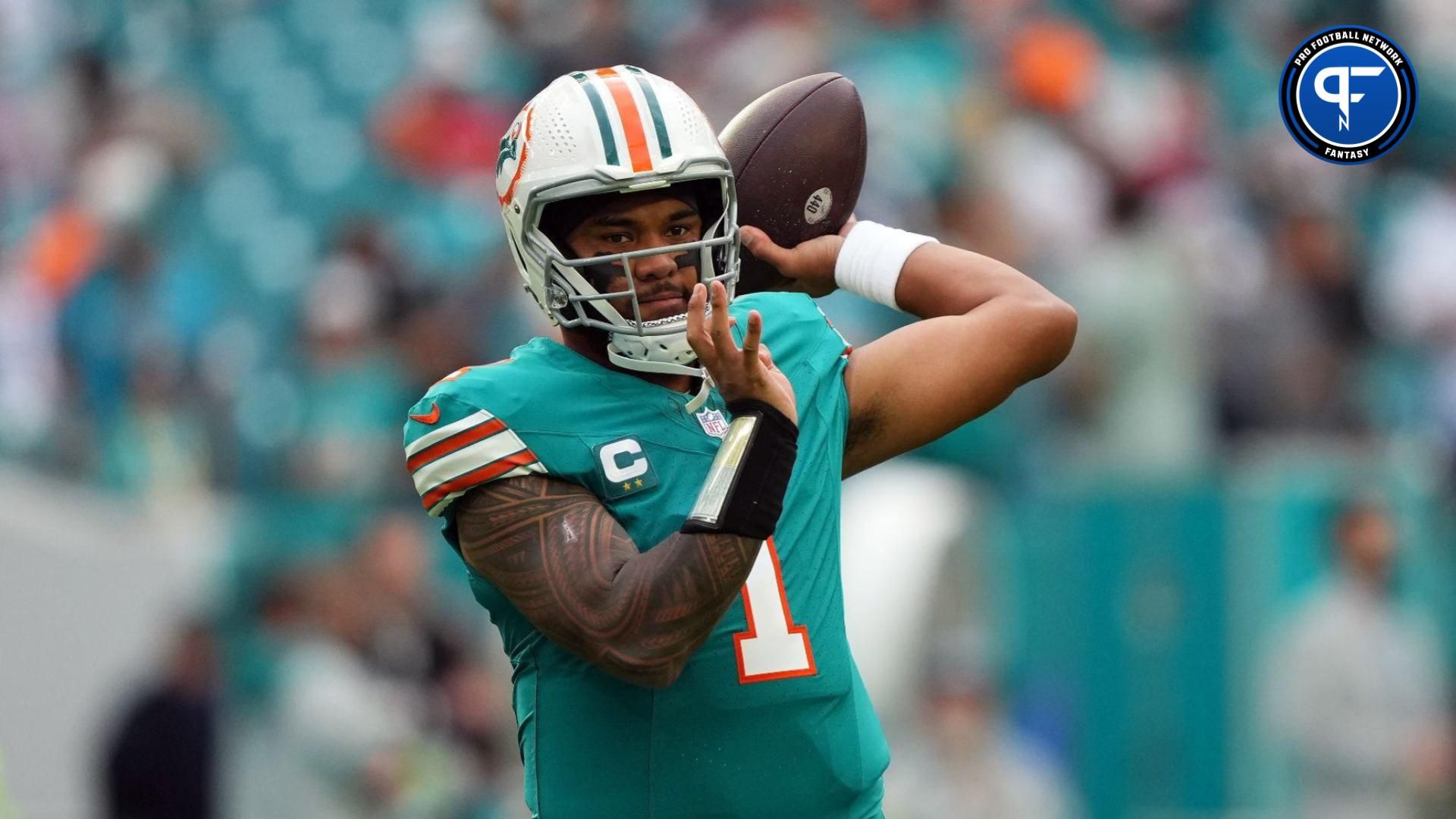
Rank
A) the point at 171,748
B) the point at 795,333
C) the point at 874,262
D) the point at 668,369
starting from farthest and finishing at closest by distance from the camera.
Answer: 1. the point at 171,748
2. the point at 874,262
3. the point at 795,333
4. the point at 668,369

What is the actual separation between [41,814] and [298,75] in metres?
4.98

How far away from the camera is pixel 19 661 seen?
9.31 metres

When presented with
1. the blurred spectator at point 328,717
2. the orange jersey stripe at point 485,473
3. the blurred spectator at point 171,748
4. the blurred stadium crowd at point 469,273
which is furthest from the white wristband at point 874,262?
the blurred spectator at point 171,748

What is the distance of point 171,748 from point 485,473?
5.10m

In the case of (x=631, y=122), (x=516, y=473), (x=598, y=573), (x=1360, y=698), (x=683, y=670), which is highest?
(x=631, y=122)

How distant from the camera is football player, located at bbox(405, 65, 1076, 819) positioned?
2.90m

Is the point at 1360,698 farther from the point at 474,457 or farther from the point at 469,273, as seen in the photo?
the point at 474,457

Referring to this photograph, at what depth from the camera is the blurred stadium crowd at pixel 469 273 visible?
25.8ft

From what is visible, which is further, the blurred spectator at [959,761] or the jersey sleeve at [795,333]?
the blurred spectator at [959,761]

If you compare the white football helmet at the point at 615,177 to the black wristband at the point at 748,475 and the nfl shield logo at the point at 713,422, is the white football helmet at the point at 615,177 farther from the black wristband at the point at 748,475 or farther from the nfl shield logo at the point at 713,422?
the black wristband at the point at 748,475

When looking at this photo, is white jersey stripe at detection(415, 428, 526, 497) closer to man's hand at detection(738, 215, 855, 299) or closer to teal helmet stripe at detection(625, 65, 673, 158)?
teal helmet stripe at detection(625, 65, 673, 158)

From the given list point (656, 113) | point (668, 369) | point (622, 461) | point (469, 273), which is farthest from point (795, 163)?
point (469, 273)

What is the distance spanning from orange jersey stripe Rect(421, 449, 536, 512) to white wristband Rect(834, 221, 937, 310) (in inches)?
27.8

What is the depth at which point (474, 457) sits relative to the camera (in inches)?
118
